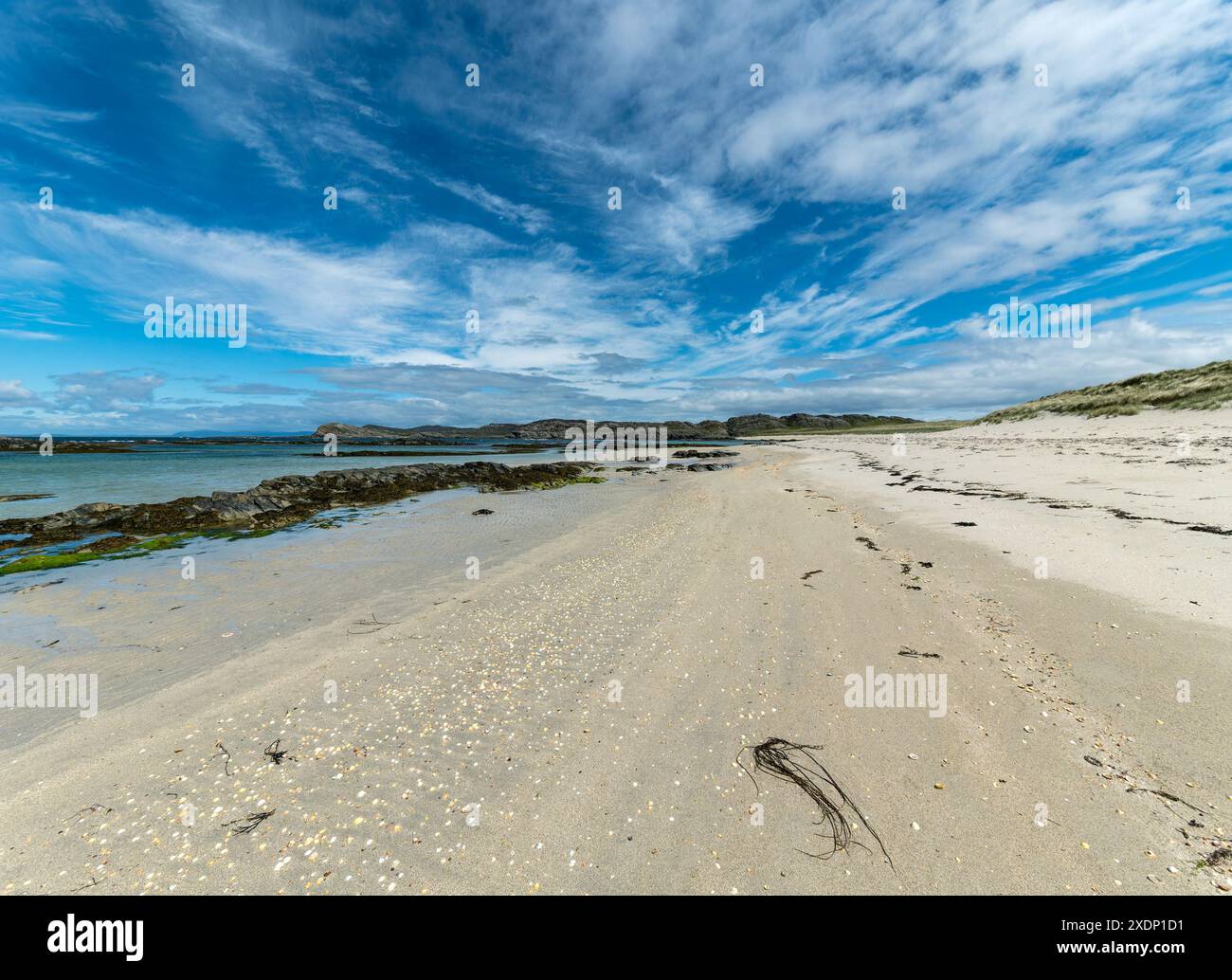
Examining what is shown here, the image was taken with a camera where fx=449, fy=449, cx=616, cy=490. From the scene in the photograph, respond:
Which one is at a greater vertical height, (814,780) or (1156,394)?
(1156,394)

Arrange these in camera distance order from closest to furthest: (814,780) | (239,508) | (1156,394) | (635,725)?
1. (814,780)
2. (635,725)
3. (239,508)
4. (1156,394)

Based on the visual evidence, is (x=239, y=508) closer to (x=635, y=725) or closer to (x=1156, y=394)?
(x=635, y=725)

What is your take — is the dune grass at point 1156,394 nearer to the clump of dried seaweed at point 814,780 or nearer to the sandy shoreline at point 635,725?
the sandy shoreline at point 635,725

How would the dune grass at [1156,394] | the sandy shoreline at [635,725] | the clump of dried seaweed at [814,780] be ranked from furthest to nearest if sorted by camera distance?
the dune grass at [1156,394] < the clump of dried seaweed at [814,780] < the sandy shoreline at [635,725]

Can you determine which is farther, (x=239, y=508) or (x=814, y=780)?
(x=239, y=508)

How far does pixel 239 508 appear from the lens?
2314cm

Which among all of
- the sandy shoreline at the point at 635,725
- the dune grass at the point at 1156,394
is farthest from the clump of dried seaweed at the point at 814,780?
the dune grass at the point at 1156,394

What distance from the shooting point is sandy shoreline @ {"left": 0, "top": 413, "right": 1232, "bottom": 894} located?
412 cm

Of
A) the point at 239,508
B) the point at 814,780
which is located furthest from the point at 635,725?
the point at 239,508

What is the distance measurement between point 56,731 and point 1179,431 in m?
52.2

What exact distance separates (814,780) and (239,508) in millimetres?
28324

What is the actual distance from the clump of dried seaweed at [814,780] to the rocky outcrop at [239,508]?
2354 cm

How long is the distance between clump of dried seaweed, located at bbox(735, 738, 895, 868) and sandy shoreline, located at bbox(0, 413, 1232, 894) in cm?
12

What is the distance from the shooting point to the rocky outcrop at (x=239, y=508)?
797 inches
